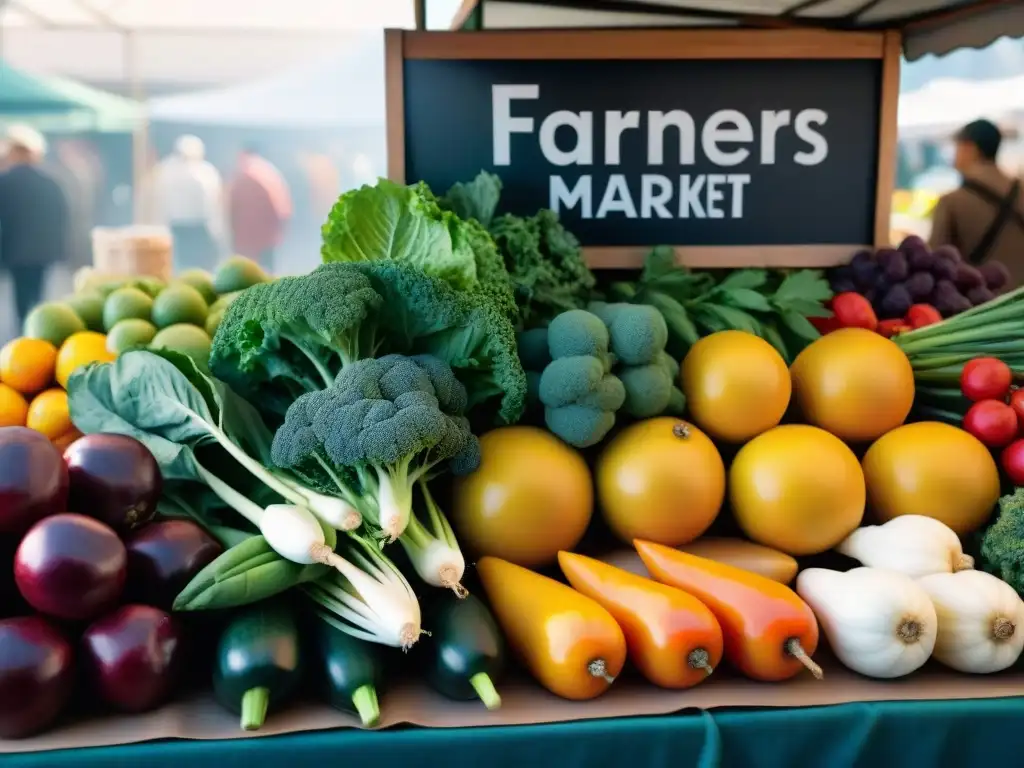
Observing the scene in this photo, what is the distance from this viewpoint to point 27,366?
173cm

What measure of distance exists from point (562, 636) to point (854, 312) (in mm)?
1056

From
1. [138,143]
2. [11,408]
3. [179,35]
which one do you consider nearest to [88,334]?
[11,408]

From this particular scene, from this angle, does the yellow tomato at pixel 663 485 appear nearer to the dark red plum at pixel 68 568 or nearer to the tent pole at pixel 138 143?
the dark red plum at pixel 68 568

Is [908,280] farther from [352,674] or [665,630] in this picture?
[352,674]

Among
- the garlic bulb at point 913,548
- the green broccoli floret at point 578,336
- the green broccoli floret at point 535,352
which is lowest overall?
the garlic bulb at point 913,548

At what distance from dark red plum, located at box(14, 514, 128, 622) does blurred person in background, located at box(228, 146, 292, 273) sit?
6.06 meters

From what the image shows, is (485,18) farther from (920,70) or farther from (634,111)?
(920,70)

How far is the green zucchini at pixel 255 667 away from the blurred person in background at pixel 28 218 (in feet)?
17.0

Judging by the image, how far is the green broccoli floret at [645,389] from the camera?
136 centimetres

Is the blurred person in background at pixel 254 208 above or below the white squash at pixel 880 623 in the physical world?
above

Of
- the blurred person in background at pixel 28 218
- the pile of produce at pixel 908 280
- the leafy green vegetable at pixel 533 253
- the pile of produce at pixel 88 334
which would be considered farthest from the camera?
the blurred person in background at pixel 28 218

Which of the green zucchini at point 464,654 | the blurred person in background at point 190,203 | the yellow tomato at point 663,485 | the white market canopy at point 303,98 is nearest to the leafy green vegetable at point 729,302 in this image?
the yellow tomato at point 663,485

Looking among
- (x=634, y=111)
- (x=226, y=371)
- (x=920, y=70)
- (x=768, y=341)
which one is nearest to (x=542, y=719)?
(x=226, y=371)

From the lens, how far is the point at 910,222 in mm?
6141
